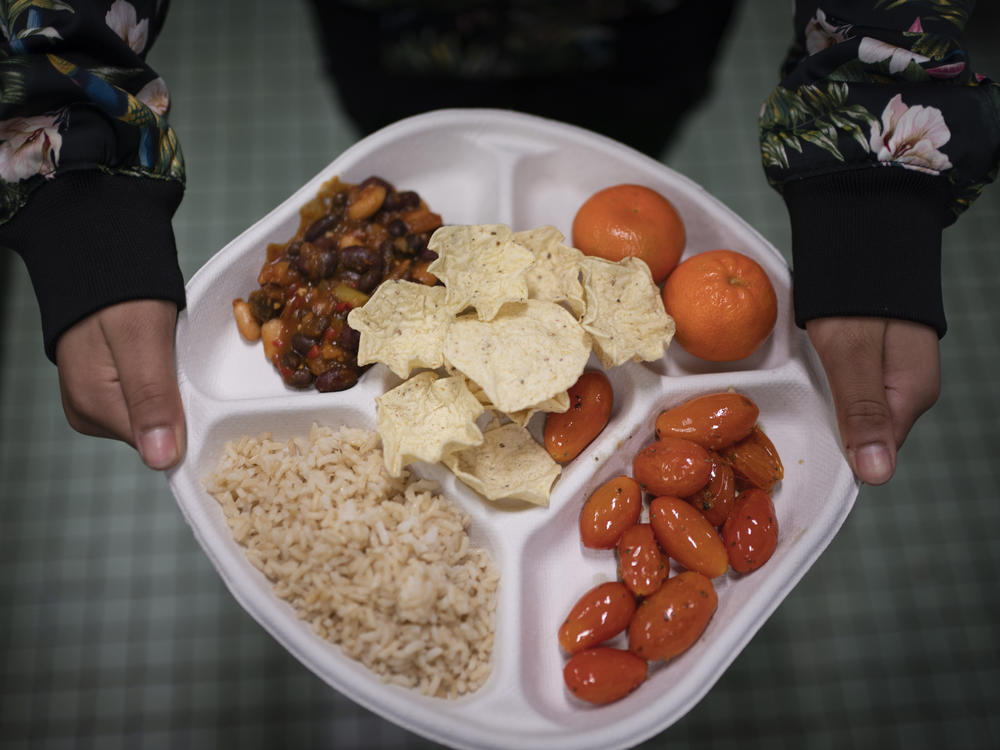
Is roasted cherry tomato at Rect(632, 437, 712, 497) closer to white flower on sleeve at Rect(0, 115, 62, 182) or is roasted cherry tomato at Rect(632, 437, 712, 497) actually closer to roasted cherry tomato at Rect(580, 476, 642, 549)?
roasted cherry tomato at Rect(580, 476, 642, 549)

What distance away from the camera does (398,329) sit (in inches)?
48.6

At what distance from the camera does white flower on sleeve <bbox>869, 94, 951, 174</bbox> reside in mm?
1172

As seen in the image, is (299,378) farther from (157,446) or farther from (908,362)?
(908,362)

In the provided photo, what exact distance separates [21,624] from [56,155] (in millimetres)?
1275

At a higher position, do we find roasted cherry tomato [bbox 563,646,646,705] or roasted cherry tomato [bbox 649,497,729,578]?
roasted cherry tomato [bbox 649,497,729,578]

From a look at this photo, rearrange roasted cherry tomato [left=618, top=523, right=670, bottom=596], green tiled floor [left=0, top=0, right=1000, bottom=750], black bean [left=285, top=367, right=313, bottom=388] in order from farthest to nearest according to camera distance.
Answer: green tiled floor [left=0, top=0, right=1000, bottom=750] < black bean [left=285, top=367, right=313, bottom=388] < roasted cherry tomato [left=618, top=523, right=670, bottom=596]

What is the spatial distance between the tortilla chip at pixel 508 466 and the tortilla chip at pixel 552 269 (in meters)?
0.23

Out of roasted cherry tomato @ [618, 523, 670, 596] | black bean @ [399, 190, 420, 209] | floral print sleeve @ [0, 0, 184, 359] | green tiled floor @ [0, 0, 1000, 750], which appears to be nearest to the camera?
floral print sleeve @ [0, 0, 184, 359]

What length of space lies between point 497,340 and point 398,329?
0.17m

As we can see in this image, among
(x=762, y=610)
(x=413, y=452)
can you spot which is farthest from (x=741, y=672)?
(x=413, y=452)

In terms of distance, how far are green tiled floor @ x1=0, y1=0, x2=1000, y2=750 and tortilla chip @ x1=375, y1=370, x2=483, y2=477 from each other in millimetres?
929

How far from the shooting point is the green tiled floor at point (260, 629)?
5.98 ft

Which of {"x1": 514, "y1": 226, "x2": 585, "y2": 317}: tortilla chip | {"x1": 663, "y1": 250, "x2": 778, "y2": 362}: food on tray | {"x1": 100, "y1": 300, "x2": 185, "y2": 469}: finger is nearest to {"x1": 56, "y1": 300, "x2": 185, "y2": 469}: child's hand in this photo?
{"x1": 100, "y1": 300, "x2": 185, "y2": 469}: finger

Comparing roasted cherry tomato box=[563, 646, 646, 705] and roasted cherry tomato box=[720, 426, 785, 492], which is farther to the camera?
roasted cherry tomato box=[720, 426, 785, 492]
